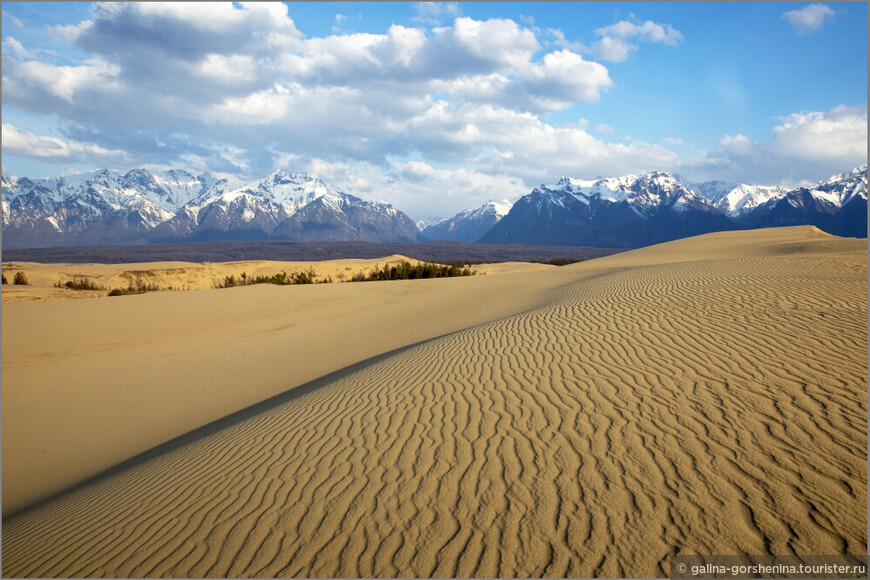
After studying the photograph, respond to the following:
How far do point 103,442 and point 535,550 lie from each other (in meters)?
7.21

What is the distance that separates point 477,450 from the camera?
4129mm

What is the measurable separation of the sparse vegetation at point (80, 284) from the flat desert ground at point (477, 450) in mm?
14308

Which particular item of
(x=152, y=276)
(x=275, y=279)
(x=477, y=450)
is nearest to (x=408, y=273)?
(x=275, y=279)

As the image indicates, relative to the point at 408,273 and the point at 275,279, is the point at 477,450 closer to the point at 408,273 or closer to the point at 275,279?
the point at 408,273

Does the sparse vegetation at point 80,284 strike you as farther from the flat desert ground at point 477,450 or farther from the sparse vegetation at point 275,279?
the flat desert ground at point 477,450

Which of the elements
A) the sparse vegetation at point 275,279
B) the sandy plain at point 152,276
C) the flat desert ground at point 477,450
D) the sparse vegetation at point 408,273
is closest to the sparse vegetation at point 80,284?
the sandy plain at point 152,276

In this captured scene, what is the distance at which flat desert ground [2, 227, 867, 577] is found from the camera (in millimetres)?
2965

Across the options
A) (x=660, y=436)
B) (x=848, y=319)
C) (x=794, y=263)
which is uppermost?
(x=794, y=263)

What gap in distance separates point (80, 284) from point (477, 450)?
1024 inches

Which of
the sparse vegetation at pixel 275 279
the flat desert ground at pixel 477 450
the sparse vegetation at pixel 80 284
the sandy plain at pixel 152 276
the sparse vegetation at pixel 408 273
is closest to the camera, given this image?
the flat desert ground at pixel 477 450

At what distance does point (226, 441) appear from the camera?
5500 millimetres

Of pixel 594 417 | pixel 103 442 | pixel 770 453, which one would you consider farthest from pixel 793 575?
pixel 103 442

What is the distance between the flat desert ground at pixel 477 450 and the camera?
2965 mm

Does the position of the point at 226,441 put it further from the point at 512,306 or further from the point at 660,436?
the point at 512,306
